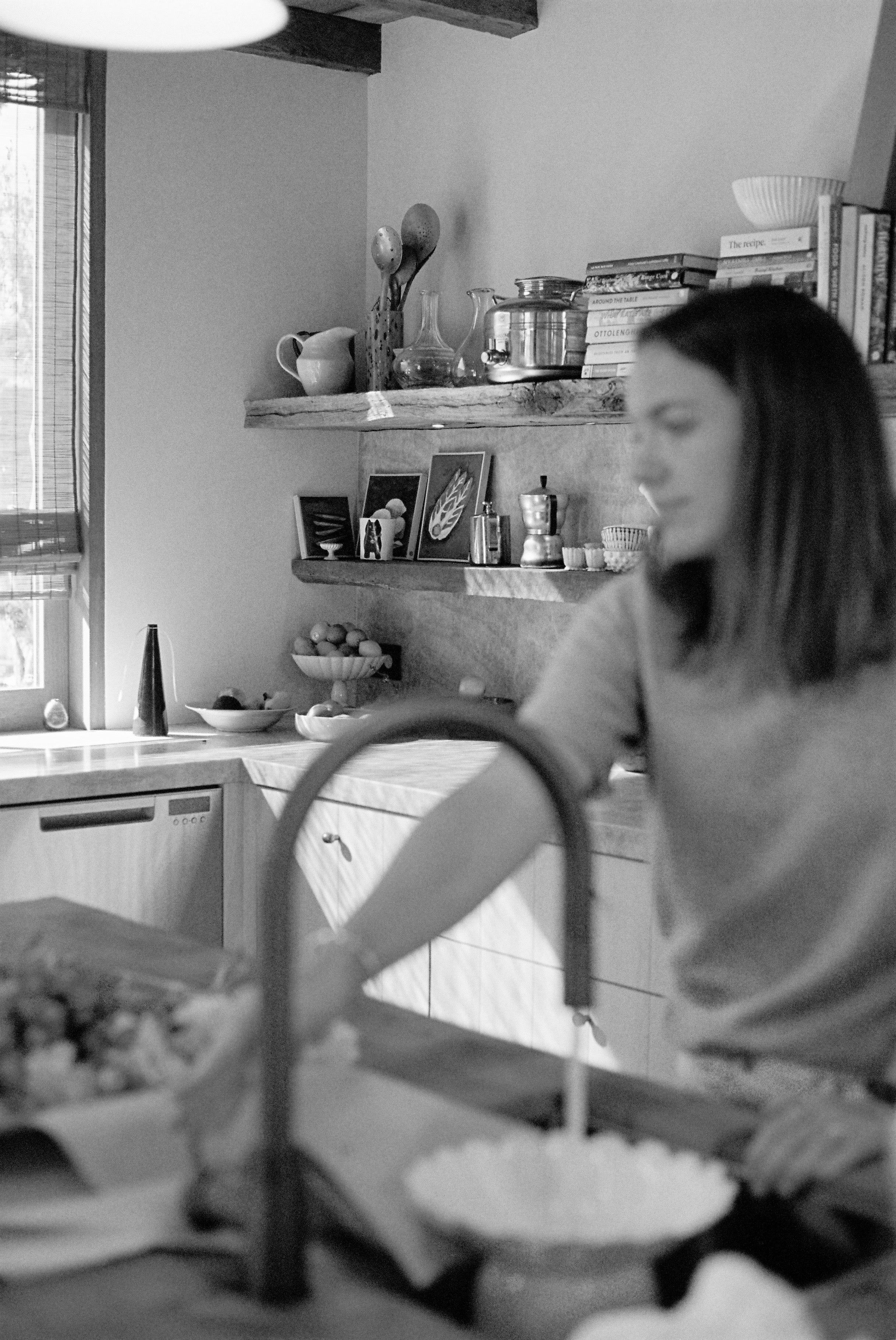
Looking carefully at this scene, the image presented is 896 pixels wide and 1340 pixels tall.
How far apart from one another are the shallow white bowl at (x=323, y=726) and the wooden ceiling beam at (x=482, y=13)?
158cm

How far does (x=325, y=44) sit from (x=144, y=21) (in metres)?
2.49

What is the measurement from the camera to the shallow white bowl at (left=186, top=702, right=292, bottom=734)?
404cm

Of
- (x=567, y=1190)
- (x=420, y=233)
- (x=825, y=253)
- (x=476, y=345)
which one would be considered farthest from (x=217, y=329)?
(x=567, y=1190)

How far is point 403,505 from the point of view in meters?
4.31

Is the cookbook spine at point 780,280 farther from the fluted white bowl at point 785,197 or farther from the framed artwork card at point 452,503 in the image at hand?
the framed artwork card at point 452,503

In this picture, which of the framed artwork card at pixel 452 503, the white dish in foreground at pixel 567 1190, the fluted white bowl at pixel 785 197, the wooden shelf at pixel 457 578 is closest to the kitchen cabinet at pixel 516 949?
the wooden shelf at pixel 457 578

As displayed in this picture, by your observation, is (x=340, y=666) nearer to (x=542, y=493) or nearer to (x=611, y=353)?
(x=542, y=493)

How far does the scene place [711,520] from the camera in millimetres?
1553

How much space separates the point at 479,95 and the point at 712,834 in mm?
3000

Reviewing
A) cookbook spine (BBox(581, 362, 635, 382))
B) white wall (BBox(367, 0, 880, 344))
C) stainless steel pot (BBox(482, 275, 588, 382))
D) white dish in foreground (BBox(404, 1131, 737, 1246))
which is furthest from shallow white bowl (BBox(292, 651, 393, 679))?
white dish in foreground (BBox(404, 1131, 737, 1246))

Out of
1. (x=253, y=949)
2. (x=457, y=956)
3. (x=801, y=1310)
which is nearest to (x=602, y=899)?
(x=457, y=956)

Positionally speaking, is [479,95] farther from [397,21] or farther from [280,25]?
[280,25]

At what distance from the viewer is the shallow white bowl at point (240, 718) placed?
4035mm

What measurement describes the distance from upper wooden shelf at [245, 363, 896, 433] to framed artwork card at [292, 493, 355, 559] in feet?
0.75
